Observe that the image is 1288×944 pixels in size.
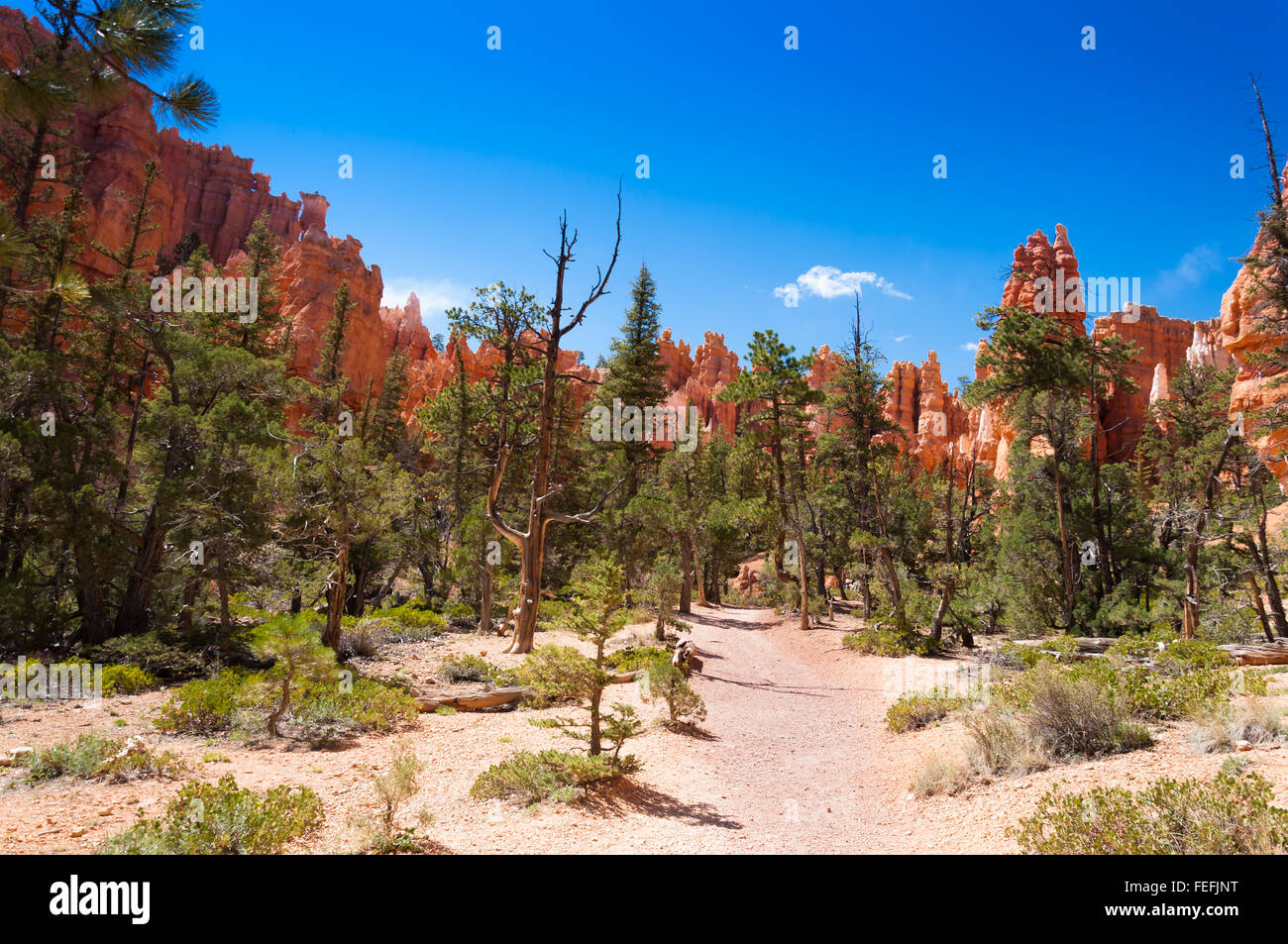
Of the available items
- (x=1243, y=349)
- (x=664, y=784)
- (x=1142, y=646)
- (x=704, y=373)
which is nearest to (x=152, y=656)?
(x=664, y=784)

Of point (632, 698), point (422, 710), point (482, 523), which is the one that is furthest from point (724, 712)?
point (482, 523)

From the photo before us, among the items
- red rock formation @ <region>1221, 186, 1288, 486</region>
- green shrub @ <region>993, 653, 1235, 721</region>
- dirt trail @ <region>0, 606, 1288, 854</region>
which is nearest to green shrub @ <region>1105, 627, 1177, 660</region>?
dirt trail @ <region>0, 606, 1288, 854</region>

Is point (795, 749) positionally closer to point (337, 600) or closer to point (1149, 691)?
point (1149, 691)

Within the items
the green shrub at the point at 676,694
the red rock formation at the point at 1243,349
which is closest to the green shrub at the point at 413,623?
the green shrub at the point at 676,694

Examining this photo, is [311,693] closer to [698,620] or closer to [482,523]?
[482,523]

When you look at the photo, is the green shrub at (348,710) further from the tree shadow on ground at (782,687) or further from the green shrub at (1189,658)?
the green shrub at (1189,658)

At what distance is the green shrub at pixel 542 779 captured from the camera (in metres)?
6.04

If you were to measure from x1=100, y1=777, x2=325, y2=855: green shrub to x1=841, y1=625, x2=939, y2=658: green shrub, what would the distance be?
14.4 m

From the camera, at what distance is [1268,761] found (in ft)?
17.4

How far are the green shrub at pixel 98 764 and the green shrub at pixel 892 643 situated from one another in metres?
14.9

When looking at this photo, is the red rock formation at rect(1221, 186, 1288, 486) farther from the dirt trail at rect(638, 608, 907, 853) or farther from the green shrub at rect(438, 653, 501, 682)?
the green shrub at rect(438, 653, 501, 682)

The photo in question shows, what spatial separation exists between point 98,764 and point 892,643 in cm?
1567
